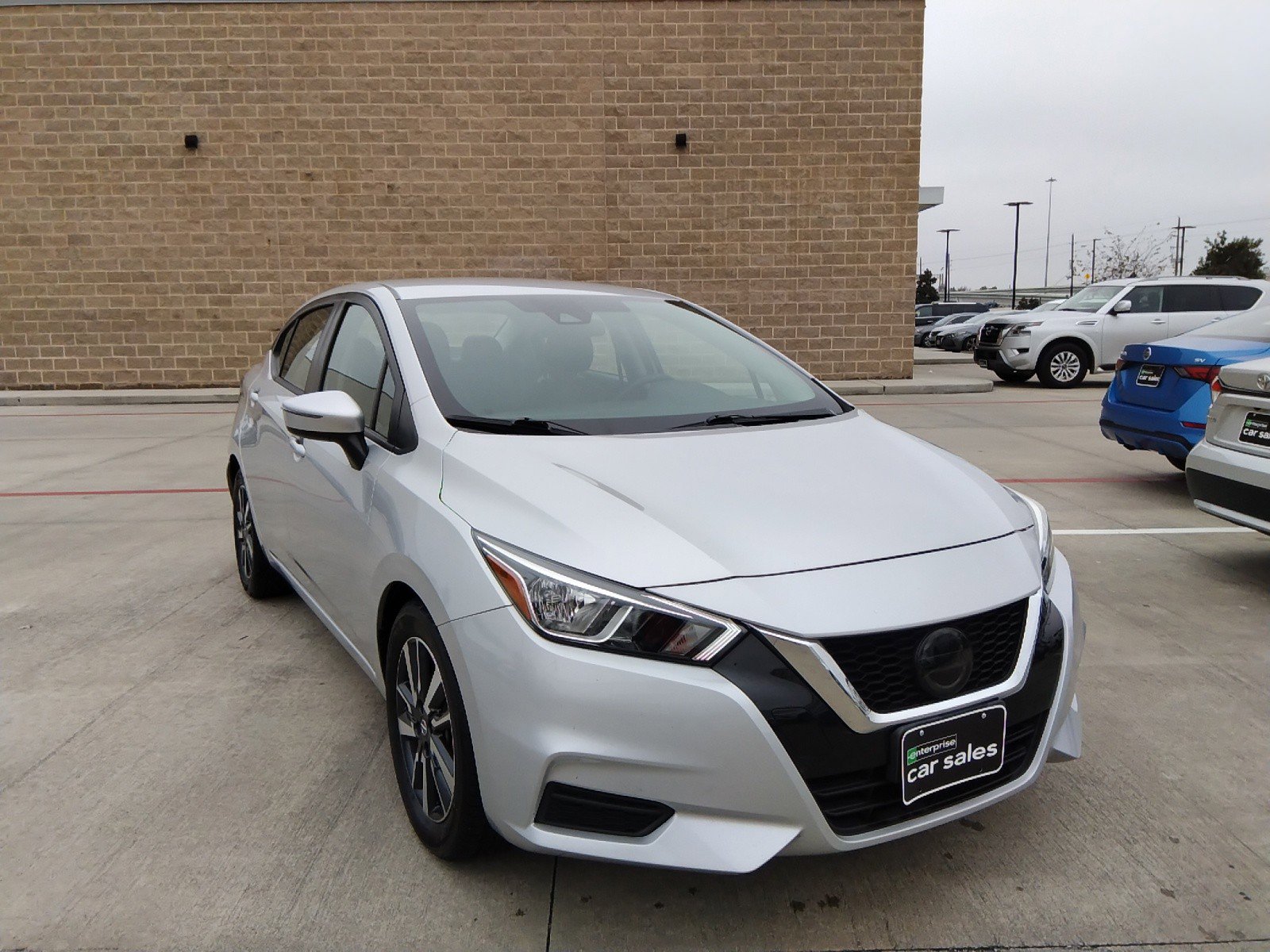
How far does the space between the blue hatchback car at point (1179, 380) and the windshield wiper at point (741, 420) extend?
176 inches

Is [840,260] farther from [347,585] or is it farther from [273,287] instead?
[347,585]

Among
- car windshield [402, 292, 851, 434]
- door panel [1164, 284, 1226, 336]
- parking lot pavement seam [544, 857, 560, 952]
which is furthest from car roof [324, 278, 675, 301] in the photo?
door panel [1164, 284, 1226, 336]

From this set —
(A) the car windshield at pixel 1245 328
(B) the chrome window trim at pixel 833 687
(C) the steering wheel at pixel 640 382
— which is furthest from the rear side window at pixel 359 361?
(A) the car windshield at pixel 1245 328

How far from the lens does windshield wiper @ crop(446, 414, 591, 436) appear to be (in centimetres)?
298

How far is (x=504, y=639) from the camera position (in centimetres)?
228

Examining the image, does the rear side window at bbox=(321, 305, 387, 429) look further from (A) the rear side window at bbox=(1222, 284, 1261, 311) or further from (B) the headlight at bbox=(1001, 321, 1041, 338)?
(A) the rear side window at bbox=(1222, 284, 1261, 311)

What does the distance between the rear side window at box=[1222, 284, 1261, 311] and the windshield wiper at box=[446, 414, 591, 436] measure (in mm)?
16447

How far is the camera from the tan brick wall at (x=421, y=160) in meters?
15.9

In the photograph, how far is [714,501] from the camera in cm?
257

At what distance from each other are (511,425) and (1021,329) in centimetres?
1575

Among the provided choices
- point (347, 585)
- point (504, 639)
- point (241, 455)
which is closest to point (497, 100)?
point (241, 455)

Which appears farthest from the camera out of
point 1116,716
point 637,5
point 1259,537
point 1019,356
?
point 1019,356

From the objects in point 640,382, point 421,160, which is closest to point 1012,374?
point 421,160

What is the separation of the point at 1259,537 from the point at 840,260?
11093mm
